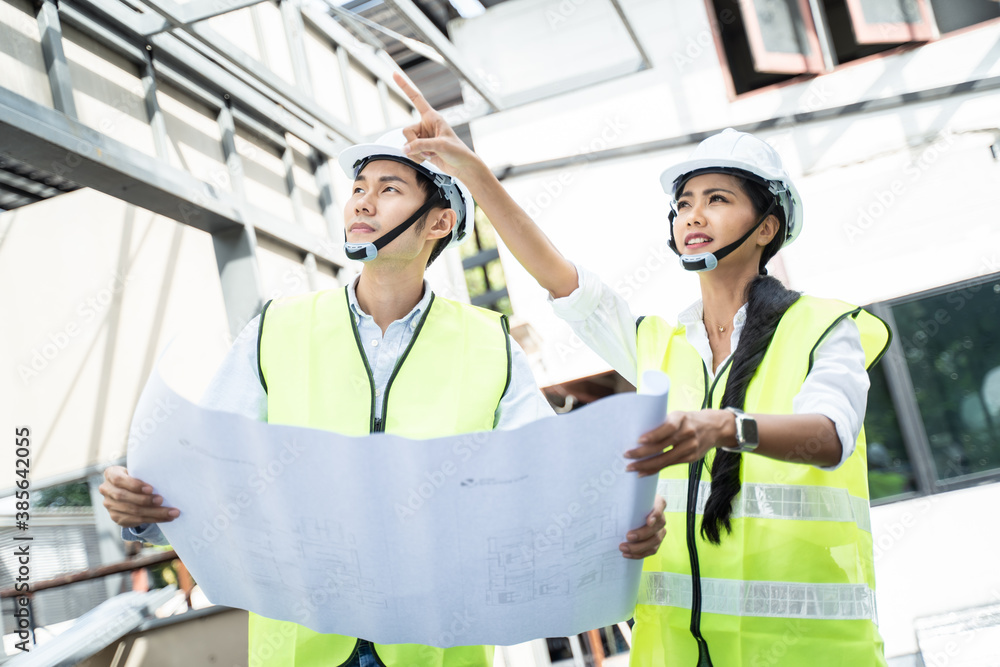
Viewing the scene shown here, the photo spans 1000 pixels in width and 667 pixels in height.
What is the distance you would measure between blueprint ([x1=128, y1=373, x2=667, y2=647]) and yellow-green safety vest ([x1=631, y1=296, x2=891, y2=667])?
292 millimetres

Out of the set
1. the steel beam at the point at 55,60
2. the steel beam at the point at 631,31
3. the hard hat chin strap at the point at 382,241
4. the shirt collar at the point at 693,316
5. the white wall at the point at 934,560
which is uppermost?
the steel beam at the point at 631,31

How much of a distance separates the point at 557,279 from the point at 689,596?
735 millimetres

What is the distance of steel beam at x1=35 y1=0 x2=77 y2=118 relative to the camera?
11.2 feet

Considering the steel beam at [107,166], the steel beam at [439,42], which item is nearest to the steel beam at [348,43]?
the steel beam at [439,42]

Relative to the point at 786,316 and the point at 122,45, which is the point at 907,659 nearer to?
the point at 786,316

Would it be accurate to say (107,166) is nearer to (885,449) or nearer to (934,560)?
(885,449)

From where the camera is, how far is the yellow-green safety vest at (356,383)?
1572mm

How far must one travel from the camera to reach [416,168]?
2.06 metres

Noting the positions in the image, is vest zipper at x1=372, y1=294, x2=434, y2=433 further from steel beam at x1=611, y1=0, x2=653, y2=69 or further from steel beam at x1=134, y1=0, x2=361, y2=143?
steel beam at x1=611, y1=0, x2=653, y2=69

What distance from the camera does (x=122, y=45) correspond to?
3.92 m

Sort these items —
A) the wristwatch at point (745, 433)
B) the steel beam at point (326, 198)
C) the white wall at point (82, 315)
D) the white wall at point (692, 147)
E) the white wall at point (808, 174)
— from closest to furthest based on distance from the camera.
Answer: the wristwatch at point (745, 433) < the steel beam at point (326, 198) < the white wall at point (82, 315) < the white wall at point (808, 174) < the white wall at point (692, 147)

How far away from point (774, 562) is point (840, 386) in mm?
367

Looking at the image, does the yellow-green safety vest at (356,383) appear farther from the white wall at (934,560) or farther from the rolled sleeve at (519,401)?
the white wall at (934,560)

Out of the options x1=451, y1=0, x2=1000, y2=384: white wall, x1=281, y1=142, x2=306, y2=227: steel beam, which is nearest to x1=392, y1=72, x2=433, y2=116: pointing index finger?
x1=281, y1=142, x2=306, y2=227: steel beam
